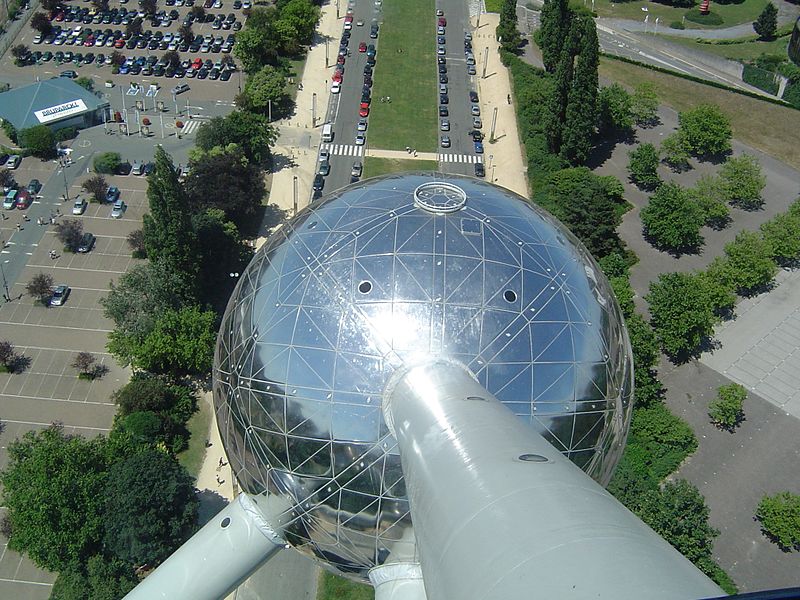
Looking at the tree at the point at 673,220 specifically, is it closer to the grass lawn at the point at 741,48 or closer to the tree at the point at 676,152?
the tree at the point at 676,152

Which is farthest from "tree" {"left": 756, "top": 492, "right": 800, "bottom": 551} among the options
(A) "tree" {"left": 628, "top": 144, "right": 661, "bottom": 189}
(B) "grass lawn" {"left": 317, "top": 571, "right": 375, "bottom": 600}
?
(A) "tree" {"left": 628, "top": 144, "right": 661, "bottom": 189}

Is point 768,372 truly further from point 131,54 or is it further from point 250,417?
point 131,54

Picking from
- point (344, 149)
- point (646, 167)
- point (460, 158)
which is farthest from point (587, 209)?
point (344, 149)

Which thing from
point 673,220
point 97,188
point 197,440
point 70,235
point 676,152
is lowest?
point 197,440

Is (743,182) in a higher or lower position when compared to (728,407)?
higher

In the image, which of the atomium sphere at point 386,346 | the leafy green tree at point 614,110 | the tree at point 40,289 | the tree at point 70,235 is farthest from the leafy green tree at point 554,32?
the atomium sphere at point 386,346

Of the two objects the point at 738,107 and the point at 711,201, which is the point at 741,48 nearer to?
the point at 738,107

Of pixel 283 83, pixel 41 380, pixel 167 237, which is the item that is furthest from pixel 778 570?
pixel 283 83
